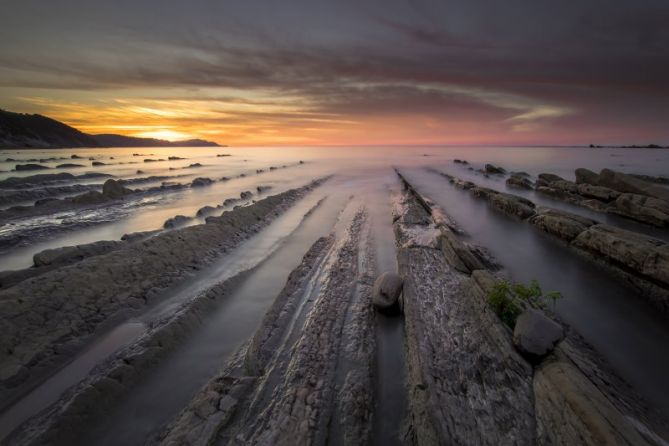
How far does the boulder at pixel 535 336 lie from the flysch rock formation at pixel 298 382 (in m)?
2.76

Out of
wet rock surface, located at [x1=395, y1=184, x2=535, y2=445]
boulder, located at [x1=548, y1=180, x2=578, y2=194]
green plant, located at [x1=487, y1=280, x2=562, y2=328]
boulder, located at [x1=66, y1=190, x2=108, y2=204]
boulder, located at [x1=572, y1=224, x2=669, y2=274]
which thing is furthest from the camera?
boulder, located at [x1=548, y1=180, x2=578, y2=194]

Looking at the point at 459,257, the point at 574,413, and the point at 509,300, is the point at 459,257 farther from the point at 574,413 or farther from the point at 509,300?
the point at 574,413

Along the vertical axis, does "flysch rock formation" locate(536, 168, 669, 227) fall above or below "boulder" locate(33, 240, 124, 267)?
above

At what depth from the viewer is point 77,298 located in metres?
7.41

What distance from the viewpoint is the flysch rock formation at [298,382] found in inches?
165

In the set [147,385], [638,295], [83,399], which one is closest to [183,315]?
[147,385]

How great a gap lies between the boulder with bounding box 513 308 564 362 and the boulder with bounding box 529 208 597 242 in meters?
10.4

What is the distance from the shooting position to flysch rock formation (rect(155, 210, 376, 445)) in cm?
420

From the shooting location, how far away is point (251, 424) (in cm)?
427

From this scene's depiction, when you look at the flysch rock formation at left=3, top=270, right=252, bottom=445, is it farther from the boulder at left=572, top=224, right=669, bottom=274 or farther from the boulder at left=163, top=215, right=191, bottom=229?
the boulder at left=572, top=224, right=669, bottom=274

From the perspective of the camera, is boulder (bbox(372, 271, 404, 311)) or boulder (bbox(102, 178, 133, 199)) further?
boulder (bbox(102, 178, 133, 199))

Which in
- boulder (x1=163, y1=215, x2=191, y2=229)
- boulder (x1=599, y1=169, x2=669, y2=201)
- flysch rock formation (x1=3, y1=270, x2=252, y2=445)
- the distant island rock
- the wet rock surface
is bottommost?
flysch rock formation (x1=3, y1=270, x2=252, y2=445)

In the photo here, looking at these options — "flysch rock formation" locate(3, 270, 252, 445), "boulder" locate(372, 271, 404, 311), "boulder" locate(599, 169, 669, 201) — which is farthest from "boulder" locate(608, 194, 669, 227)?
"flysch rock formation" locate(3, 270, 252, 445)

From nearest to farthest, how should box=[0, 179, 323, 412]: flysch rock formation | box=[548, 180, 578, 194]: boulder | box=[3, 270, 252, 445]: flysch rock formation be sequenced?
box=[3, 270, 252, 445]: flysch rock formation → box=[0, 179, 323, 412]: flysch rock formation → box=[548, 180, 578, 194]: boulder
